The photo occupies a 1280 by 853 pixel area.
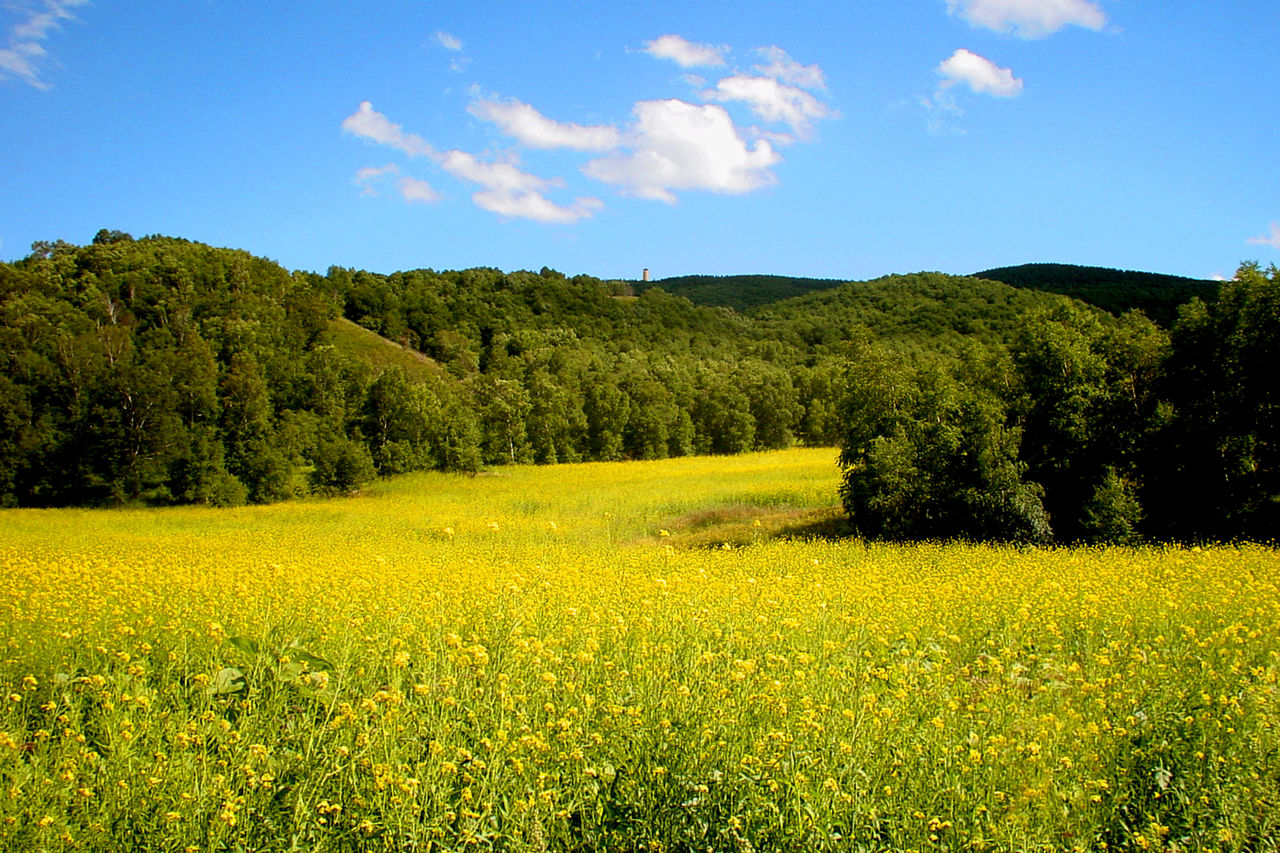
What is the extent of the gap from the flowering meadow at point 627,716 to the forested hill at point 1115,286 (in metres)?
40.9

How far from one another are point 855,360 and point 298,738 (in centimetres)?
2271

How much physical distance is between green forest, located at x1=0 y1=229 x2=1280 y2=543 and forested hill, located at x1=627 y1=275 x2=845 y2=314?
2401 inches

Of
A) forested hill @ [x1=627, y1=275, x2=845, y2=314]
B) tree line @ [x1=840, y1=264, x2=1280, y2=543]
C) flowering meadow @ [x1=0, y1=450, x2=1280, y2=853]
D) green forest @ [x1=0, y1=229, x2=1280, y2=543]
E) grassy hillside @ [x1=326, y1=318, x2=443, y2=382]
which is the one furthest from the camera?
forested hill @ [x1=627, y1=275, x2=845, y2=314]

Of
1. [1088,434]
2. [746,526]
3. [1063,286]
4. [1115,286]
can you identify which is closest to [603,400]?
[746,526]

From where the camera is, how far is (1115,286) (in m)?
72.8

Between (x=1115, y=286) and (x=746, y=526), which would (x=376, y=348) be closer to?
(x=746, y=526)

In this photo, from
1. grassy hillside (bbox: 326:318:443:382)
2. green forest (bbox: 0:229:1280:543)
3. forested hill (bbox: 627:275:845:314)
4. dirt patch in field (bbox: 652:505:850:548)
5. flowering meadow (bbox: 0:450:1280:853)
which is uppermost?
forested hill (bbox: 627:275:845:314)

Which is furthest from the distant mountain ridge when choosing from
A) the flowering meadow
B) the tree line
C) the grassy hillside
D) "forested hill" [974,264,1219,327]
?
the grassy hillside

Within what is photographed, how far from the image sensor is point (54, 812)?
386cm

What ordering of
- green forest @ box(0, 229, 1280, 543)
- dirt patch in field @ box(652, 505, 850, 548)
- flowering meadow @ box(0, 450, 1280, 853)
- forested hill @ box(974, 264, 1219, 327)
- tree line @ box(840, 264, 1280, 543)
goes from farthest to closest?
forested hill @ box(974, 264, 1219, 327), dirt patch in field @ box(652, 505, 850, 548), green forest @ box(0, 229, 1280, 543), tree line @ box(840, 264, 1280, 543), flowering meadow @ box(0, 450, 1280, 853)

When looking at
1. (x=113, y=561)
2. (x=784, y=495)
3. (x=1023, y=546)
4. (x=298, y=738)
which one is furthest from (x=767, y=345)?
(x=298, y=738)

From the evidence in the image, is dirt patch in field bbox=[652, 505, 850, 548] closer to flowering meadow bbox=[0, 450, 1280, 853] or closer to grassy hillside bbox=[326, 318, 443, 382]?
flowering meadow bbox=[0, 450, 1280, 853]

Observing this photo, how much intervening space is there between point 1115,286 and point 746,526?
67177 mm

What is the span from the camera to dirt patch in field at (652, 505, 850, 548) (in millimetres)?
22266
